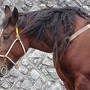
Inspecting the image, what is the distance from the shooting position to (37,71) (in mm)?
3590

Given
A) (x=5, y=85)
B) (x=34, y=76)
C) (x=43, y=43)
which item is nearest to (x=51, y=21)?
(x=43, y=43)

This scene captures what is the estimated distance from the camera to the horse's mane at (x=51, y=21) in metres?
2.15

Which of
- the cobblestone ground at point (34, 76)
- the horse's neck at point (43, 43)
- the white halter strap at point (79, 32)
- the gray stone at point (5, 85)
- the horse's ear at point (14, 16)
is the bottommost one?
the gray stone at point (5, 85)

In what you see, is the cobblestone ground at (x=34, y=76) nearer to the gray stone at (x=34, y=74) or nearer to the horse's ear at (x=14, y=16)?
the gray stone at (x=34, y=74)

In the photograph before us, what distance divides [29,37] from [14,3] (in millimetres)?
2048

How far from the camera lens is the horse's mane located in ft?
7.04

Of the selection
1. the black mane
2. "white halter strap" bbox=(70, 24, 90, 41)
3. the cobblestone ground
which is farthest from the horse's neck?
the cobblestone ground

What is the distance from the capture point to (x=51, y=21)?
7.16 ft

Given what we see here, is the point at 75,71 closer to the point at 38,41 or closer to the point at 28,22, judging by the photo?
the point at 38,41

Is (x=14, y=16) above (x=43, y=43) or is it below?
above

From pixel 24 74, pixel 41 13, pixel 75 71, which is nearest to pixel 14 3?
pixel 24 74

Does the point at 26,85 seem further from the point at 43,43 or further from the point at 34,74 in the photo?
the point at 43,43

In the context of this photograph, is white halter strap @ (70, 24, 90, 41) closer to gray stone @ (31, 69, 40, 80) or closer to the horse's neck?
the horse's neck

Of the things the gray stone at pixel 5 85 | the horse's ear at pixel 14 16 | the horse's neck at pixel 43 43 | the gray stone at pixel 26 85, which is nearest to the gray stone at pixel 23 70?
the gray stone at pixel 26 85
